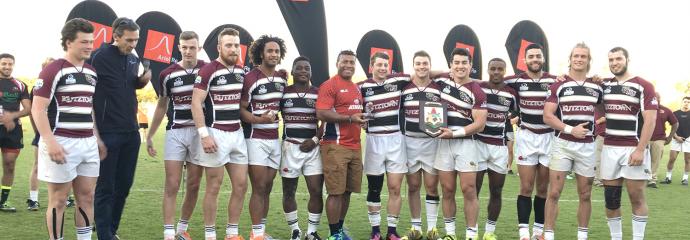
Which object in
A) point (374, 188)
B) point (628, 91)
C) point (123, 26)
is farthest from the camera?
point (374, 188)

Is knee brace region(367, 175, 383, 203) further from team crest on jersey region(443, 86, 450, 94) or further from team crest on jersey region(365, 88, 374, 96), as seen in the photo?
team crest on jersey region(443, 86, 450, 94)

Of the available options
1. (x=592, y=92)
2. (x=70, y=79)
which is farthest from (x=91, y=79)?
(x=592, y=92)

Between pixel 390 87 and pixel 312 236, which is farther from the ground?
pixel 390 87

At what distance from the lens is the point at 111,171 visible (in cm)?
644

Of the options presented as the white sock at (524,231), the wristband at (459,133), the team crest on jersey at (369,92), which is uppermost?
the team crest on jersey at (369,92)

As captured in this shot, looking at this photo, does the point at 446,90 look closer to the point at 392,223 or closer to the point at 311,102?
the point at 311,102

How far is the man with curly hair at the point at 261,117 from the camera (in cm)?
694

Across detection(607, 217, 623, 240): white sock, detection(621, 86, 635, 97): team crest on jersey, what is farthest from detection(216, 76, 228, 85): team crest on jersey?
detection(607, 217, 623, 240): white sock

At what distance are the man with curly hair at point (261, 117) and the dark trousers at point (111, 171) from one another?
107 centimetres

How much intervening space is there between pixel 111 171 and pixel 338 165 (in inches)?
83.2

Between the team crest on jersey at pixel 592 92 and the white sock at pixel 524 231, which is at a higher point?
the team crest on jersey at pixel 592 92

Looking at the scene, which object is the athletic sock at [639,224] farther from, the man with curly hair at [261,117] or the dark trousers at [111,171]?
the dark trousers at [111,171]

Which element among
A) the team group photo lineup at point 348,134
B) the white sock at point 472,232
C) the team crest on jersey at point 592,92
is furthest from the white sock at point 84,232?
the team crest on jersey at point 592,92

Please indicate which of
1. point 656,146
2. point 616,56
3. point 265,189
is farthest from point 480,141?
point 656,146
